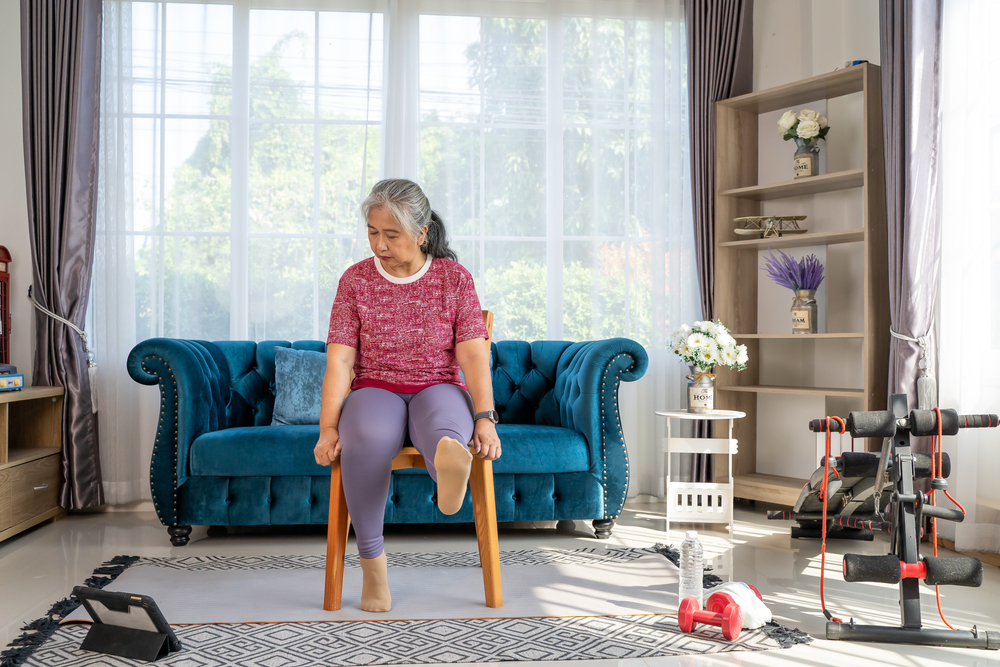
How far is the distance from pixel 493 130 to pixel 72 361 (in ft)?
7.46

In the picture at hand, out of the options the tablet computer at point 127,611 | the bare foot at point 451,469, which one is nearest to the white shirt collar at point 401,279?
the bare foot at point 451,469

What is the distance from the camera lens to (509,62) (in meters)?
3.80

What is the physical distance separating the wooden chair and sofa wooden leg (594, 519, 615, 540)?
948 mm

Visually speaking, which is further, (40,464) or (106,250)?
(106,250)

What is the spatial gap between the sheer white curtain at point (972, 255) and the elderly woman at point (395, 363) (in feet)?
6.04

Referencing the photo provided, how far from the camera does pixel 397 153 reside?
3.70 m

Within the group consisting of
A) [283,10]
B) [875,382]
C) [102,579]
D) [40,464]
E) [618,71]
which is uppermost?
[283,10]

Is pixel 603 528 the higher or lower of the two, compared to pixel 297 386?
lower

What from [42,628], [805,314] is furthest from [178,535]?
[805,314]

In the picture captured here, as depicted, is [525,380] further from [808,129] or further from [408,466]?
[808,129]

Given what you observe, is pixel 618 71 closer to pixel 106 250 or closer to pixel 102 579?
pixel 106 250

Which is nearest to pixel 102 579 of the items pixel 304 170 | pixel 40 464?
pixel 40 464

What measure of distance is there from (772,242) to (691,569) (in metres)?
1.96

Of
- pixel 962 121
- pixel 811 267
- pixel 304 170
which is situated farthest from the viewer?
pixel 304 170
